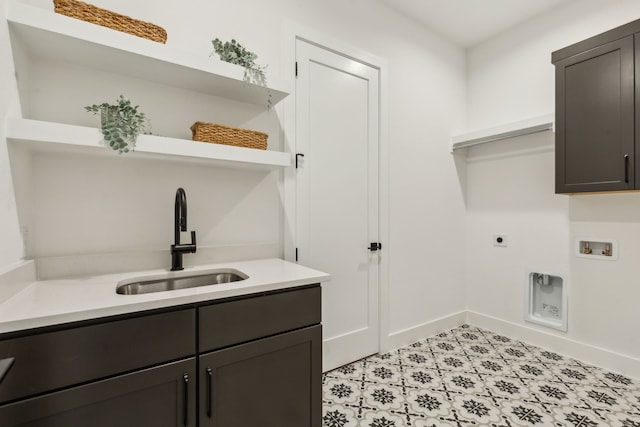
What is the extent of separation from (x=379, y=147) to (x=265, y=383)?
1.89 metres

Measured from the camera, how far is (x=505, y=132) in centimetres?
270

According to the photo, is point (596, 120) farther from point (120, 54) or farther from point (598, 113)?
point (120, 54)

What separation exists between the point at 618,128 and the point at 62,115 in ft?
10.2

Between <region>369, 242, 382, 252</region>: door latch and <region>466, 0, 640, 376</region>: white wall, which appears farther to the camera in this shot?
<region>369, 242, 382, 252</region>: door latch

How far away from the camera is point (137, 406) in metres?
1.03

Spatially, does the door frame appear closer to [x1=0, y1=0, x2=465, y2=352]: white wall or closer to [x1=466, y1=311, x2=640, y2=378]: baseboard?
[x1=0, y1=0, x2=465, y2=352]: white wall

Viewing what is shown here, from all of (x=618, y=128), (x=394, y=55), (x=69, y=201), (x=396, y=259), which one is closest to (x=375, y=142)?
(x=394, y=55)

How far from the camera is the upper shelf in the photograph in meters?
1.14

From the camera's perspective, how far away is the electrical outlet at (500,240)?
2.94 m

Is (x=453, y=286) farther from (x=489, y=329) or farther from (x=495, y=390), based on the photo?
(x=495, y=390)

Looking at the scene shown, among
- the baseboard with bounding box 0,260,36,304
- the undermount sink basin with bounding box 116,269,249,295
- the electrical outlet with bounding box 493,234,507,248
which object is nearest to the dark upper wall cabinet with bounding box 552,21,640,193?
the electrical outlet with bounding box 493,234,507,248

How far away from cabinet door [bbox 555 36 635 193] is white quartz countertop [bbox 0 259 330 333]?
6.55 feet

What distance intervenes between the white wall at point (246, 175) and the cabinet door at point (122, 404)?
0.56m

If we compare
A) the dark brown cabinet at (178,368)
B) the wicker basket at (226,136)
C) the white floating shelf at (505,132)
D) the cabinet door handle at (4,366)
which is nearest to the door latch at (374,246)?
the dark brown cabinet at (178,368)
